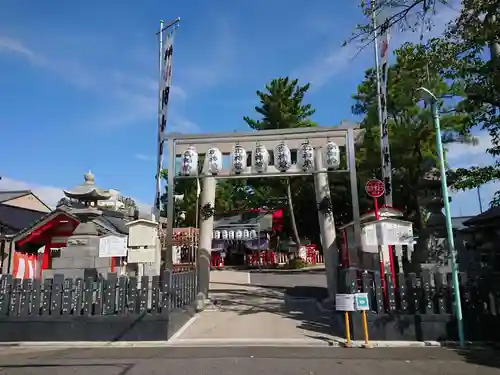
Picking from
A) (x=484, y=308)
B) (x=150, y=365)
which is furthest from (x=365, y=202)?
(x=150, y=365)

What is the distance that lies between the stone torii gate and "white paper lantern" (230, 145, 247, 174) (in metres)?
0.08

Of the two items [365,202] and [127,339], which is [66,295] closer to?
[127,339]

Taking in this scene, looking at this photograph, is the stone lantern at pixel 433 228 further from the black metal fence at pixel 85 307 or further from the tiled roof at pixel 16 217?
the tiled roof at pixel 16 217

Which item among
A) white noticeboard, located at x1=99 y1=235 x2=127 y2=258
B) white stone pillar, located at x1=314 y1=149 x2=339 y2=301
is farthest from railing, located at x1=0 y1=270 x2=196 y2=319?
white stone pillar, located at x1=314 y1=149 x2=339 y2=301

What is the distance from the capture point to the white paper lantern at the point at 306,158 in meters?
14.1

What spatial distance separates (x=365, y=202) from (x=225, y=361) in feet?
66.7

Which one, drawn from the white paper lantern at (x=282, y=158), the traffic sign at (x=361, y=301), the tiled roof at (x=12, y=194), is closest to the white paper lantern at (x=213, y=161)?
the white paper lantern at (x=282, y=158)

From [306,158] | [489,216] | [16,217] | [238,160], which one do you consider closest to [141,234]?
[238,160]

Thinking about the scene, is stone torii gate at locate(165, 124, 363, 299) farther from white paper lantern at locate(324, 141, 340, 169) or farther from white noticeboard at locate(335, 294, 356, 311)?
white noticeboard at locate(335, 294, 356, 311)

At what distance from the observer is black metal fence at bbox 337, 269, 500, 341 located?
839cm

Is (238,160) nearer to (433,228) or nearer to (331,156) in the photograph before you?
(331,156)

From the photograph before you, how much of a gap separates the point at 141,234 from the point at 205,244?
Answer: 3.62 meters

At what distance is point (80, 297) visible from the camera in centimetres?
905

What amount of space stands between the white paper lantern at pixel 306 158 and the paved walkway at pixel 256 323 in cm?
469
